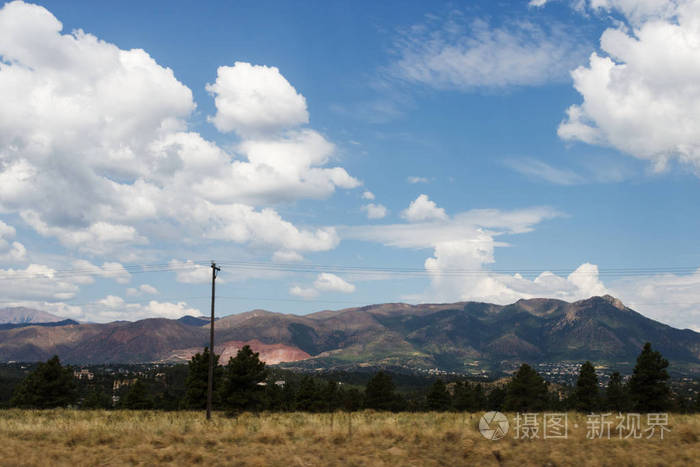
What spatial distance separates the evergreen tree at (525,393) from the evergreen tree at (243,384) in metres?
38.8

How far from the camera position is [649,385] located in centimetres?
5734

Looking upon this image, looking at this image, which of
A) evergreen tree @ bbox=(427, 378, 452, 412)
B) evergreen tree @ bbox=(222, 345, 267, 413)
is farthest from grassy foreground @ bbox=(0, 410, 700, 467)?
evergreen tree @ bbox=(427, 378, 452, 412)

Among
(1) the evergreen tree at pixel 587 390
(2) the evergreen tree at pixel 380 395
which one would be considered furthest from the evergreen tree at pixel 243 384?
(1) the evergreen tree at pixel 587 390

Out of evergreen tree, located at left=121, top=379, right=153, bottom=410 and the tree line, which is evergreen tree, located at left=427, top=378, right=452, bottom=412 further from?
evergreen tree, located at left=121, top=379, right=153, bottom=410

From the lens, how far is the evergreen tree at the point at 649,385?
2233 inches

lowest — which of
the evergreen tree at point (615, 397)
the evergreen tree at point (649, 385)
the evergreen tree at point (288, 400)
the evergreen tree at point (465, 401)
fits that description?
the evergreen tree at point (288, 400)

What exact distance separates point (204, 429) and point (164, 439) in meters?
2.87

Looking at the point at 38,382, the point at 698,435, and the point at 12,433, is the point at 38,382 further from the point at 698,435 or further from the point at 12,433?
the point at 698,435

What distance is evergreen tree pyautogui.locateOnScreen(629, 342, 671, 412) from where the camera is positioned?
186 feet

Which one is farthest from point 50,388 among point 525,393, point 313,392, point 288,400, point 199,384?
point 525,393

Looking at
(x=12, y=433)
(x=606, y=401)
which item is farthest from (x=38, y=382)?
(x=606, y=401)

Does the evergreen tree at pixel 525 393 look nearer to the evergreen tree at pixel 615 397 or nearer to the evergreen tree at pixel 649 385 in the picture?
the evergreen tree at pixel 649 385

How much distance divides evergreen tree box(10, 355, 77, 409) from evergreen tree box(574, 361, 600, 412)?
72.9 meters

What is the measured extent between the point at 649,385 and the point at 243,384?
160 ft
